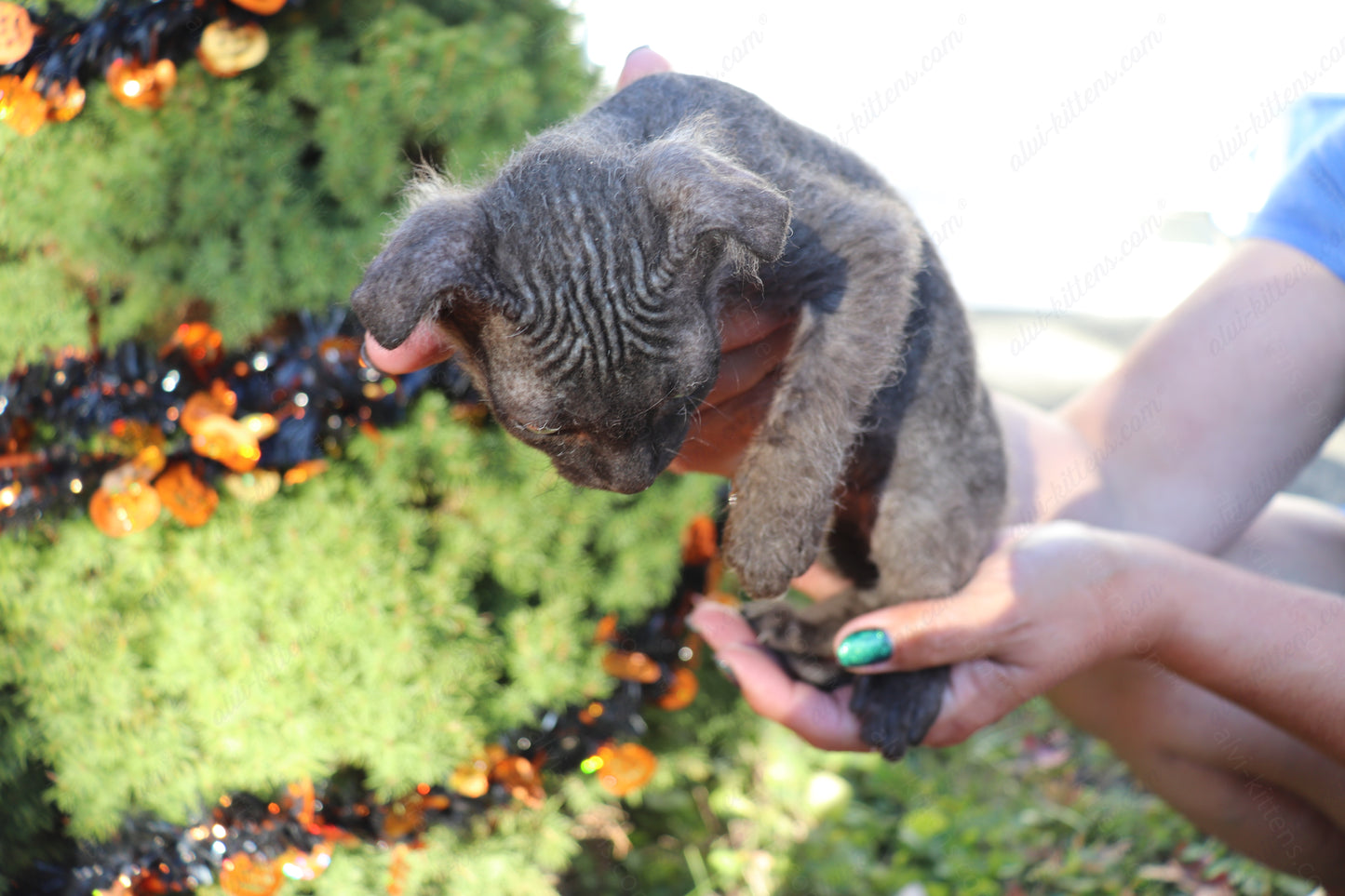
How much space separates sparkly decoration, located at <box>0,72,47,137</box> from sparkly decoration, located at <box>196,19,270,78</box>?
425 mm

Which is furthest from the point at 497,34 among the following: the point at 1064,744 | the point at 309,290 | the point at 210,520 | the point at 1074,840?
the point at 1064,744

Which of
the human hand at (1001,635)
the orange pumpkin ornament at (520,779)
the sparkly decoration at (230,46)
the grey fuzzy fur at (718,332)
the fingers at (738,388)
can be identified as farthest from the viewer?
the orange pumpkin ornament at (520,779)

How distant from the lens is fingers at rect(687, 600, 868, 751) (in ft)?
7.95

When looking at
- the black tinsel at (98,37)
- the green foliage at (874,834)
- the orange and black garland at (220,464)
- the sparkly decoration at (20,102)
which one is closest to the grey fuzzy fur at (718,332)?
the orange and black garland at (220,464)

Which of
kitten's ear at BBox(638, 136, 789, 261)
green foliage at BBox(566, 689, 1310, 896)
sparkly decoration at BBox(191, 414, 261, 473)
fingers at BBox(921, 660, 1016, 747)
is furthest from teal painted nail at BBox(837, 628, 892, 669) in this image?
sparkly decoration at BBox(191, 414, 261, 473)

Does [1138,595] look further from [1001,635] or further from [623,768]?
[623,768]

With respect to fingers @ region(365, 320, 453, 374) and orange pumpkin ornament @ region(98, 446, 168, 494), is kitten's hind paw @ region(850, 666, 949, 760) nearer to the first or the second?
fingers @ region(365, 320, 453, 374)

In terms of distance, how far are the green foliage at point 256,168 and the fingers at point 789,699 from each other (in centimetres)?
154

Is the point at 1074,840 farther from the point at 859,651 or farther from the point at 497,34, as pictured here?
the point at 497,34

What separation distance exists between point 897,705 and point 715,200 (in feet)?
4.83

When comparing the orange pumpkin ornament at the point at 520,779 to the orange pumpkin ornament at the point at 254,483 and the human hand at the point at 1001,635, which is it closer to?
the human hand at the point at 1001,635

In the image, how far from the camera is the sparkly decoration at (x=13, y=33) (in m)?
2.26

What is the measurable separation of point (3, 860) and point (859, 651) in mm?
2722

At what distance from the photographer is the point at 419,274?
1.47m
